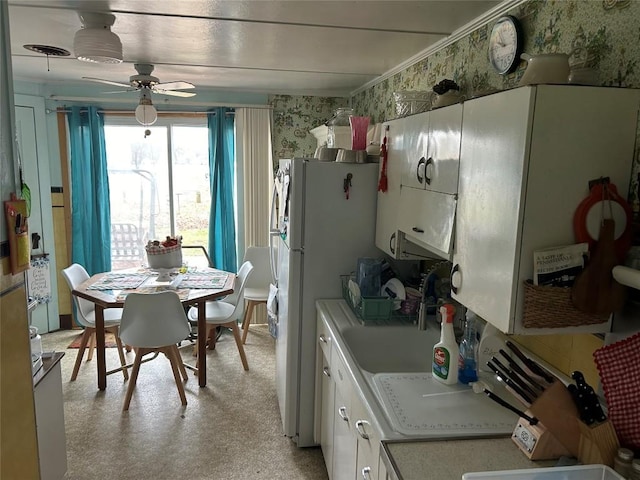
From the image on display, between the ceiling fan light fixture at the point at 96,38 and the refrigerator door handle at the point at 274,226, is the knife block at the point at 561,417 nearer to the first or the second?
the refrigerator door handle at the point at 274,226

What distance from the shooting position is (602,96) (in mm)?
1153

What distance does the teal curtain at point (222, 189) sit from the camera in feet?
14.5

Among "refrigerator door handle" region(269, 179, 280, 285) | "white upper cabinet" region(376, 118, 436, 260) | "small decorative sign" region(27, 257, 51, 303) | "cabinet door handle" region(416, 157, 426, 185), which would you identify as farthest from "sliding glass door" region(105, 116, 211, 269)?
"cabinet door handle" region(416, 157, 426, 185)

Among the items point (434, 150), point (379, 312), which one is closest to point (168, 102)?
point (379, 312)

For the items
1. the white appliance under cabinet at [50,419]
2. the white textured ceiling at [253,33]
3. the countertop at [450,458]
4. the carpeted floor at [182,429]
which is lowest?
the carpeted floor at [182,429]

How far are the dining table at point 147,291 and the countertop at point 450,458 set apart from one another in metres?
2.25

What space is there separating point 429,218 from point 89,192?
3657 millimetres

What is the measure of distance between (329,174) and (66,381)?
103 inches

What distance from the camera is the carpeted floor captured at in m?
2.56

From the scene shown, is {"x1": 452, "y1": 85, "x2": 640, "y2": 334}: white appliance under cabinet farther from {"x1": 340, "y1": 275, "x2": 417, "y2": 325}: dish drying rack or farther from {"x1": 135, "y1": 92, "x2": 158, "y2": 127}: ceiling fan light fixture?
{"x1": 135, "y1": 92, "x2": 158, "y2": 127}: ceiling fan light fixture

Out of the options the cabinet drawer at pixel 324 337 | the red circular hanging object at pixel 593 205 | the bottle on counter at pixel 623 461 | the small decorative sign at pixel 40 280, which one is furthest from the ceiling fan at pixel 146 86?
the bottle on counter at pixel 623 461

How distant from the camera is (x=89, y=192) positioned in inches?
171

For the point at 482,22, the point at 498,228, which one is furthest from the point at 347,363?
the point at 482,22

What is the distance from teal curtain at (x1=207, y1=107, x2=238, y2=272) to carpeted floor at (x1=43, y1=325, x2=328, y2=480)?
1110mm
